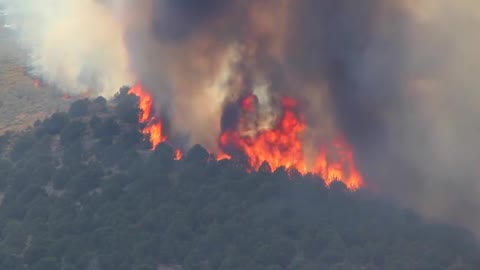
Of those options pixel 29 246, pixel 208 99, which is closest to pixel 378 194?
pixel 208 99

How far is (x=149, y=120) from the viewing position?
156 meters

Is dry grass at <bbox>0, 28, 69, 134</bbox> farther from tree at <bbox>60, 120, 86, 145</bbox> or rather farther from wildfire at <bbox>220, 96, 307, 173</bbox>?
wildfire at <bbox>220, 96, 307, 173</bbox>

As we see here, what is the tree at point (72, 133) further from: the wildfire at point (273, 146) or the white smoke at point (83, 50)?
the wildfire at point (273, 146)

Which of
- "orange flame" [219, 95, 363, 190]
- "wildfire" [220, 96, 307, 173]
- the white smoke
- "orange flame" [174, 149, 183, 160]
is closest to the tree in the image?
"orange flame" [174, 149, 183, 160]

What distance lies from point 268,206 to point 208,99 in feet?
49.9

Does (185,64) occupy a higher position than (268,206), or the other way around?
(185,64)

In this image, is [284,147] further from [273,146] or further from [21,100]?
[21,100]

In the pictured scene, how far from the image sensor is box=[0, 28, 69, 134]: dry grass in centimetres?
16569

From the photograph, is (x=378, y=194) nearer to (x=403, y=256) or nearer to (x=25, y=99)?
(x=403, y=256)

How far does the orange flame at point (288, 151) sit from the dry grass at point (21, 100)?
21542 mm

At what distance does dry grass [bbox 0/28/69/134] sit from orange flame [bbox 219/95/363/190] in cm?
2154

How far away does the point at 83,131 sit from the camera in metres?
156

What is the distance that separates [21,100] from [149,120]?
68.7ft

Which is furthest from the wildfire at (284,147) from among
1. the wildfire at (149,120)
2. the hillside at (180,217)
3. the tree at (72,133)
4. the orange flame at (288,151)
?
the tree at (72,133)
